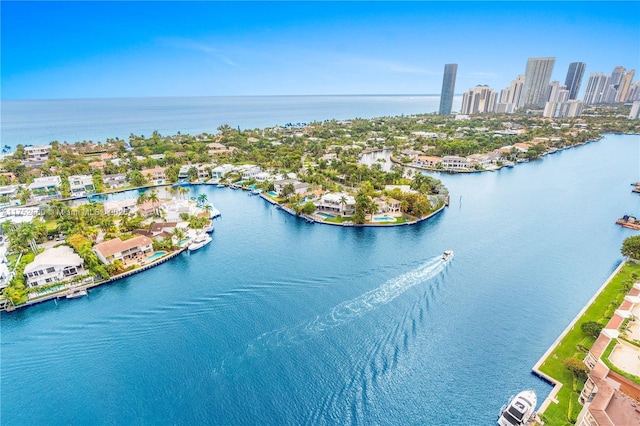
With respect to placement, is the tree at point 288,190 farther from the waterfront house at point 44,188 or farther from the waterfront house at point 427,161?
the waterfront house at point 44,188

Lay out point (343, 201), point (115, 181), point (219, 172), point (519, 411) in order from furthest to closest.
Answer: point (219, 172), point (115, 181), point (343, 201), point (519, 411)

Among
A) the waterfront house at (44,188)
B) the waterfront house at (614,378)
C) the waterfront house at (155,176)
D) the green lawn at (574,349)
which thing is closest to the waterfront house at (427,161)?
the green lawn at (574,349)

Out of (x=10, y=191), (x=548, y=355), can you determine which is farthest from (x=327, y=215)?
(x=10, y=191)

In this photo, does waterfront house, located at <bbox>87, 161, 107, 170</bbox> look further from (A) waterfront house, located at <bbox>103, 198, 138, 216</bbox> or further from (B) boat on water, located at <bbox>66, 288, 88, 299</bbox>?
(B) boat on water, located at <bbox>66, 288, 88, 299</bbox>

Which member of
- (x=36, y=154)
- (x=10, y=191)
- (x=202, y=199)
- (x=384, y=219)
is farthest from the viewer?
(x=36, y=154)

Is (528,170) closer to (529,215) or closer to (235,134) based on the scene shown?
(529,215)

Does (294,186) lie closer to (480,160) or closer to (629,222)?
(629,222)

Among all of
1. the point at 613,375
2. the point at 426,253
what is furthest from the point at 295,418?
the point at 426,253
